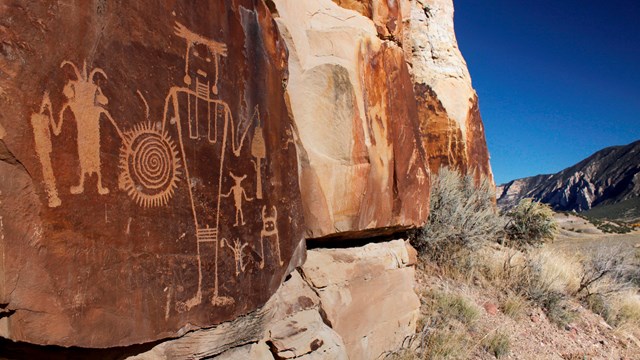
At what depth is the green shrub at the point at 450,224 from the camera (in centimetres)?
586

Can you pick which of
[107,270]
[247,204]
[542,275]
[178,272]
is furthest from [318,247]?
[542,275]

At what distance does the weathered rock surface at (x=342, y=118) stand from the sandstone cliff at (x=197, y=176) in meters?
0.02

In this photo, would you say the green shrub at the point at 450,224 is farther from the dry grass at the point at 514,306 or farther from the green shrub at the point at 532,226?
the green shrub at the point at 532,226

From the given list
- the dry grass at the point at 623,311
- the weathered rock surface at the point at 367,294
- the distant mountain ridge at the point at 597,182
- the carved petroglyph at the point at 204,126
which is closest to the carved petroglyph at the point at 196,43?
the carved petroglyph at the point at 204,126

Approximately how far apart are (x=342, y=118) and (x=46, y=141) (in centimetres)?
235

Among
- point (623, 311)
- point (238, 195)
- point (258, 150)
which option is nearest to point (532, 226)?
point (623, 311)

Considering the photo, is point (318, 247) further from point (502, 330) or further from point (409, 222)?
point (502, 330)

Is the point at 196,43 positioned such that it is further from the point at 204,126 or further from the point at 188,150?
the point at 188,150

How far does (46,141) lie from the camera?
1563 millimetres

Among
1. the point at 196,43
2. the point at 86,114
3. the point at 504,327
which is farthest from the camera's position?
the point at 504,327

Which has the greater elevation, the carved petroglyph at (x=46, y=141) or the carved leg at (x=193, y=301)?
the carved petroglyph at (x=46, y=141)

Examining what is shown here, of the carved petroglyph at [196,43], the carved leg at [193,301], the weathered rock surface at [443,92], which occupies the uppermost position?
the weathered rock surface at [443,92]

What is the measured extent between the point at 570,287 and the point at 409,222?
3654 millimetres

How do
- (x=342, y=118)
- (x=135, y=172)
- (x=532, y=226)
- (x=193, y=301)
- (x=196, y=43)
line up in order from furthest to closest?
(x=532, y=226) < (x=342, y=118) < (x=196, y=43) < (x=193, y=301) < (x=135, y=172)
